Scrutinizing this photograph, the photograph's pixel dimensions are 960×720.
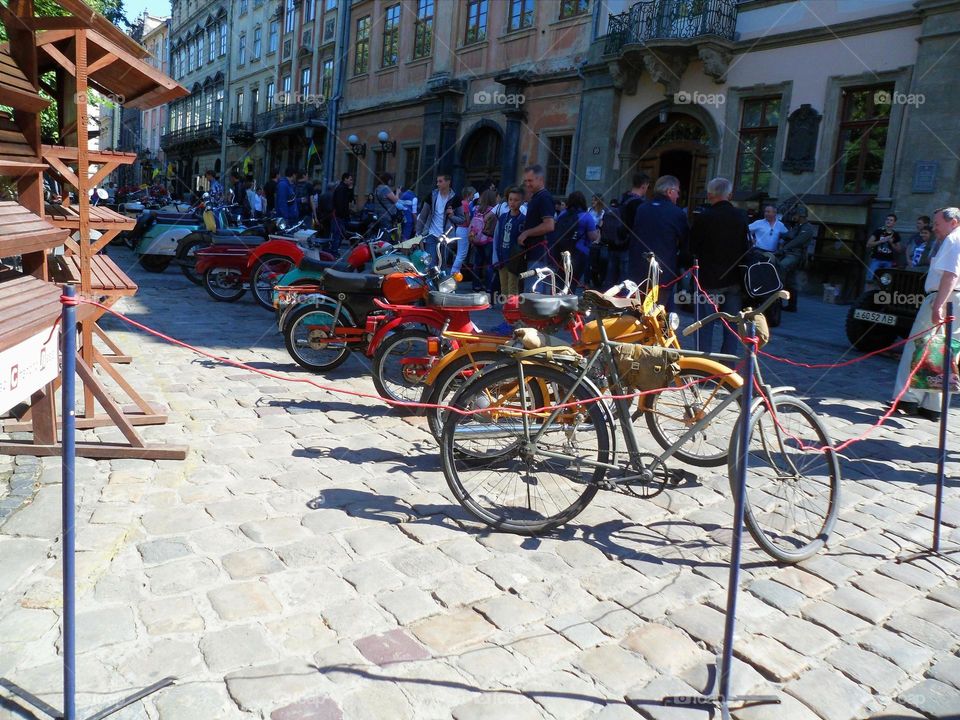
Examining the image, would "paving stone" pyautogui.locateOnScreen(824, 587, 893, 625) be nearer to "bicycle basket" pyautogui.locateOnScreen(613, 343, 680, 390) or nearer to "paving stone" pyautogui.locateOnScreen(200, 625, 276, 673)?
"bicycle basket" pyautogui.locateOnScreen(613, 343, 680, 390)

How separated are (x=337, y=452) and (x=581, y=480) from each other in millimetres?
1687

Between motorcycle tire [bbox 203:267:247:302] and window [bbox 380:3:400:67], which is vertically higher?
window [bbox 380:3:400:67]

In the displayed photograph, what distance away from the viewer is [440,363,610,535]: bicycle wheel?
145 inches

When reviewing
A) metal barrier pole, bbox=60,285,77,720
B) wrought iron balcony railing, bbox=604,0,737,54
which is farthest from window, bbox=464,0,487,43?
metal barrier pole, bbox=60,285,77,720

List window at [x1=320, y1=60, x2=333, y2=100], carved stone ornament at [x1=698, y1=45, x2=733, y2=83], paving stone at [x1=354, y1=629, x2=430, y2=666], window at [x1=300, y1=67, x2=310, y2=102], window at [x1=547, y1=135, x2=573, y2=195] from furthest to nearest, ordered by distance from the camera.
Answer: window at [x1=300, y1=67, x2=310, y2=102] → window at [x1=320, y1=60, x2=333, y2=100] → window at [x1=547, y1=135, x2=573, y2=195] → carved stone ornament at [x1=698, y1=45, x2=733, y2=83] → paving stone at [x1=354, y1=629, x2=430, y2=666]

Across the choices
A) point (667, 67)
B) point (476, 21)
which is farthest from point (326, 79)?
point (667, 67)

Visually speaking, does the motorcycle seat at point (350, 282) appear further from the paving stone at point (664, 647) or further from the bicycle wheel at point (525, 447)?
the paving stone at point (664, 647)

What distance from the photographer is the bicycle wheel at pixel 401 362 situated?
579 cm

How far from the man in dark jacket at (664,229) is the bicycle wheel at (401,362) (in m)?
2.41

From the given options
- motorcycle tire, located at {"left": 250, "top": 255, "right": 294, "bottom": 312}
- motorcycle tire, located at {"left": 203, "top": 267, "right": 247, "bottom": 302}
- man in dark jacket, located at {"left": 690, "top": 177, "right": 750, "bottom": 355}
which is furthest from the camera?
motorcycle tire, located at {"left": 203, "top": 267, "right": 247, "bottom": 302}

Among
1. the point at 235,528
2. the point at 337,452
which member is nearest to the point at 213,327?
the point at 337,452

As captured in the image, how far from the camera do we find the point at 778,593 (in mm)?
3322

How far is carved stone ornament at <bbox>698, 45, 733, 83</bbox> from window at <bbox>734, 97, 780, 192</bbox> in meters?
0.80

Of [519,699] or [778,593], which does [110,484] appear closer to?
Result: [519,699]
